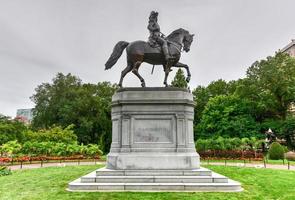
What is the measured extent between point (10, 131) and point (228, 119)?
Result: 30544 mm

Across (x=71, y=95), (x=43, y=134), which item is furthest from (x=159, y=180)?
(x=71, y=95)

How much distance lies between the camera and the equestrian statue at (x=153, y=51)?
14.5 meters

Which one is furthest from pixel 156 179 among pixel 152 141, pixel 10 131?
pixel 10 131

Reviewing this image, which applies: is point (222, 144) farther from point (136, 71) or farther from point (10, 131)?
point (10, 131)

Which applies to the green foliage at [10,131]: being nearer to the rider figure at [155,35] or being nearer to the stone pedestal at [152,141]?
the stone pedestal at [152,141]

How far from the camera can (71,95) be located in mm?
53969

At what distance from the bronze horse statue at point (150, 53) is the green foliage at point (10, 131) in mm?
27380

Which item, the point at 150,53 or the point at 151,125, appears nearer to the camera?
the point at 151,125

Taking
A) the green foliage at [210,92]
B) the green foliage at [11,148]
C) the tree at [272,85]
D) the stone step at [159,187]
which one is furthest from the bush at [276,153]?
the green foliage at [11,148]

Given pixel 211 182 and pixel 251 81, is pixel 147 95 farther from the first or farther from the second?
pixel 251 81

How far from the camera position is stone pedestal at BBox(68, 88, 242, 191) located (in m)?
12.2

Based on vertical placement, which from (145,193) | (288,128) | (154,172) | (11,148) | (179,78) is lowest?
(145,193)

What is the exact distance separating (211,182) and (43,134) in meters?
31.8

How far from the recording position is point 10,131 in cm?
3903
